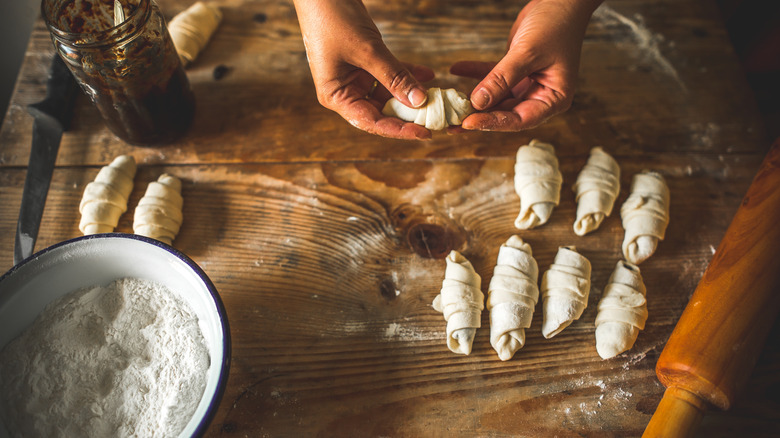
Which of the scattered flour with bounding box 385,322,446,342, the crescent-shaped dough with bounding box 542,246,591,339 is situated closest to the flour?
the scattered flour with bounding box 385,322,446,342

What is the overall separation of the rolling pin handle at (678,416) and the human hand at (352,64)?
0.87m

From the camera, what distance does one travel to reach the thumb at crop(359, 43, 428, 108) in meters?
1.27

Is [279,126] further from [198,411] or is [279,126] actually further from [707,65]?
[707,65]

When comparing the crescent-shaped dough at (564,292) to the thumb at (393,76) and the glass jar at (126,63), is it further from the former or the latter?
the glass jar at (126,63)

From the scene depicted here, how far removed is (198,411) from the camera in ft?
3.14

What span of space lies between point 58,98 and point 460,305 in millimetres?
1391

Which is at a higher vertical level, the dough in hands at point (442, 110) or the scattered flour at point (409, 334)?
the dough in hands at point (442, 110)

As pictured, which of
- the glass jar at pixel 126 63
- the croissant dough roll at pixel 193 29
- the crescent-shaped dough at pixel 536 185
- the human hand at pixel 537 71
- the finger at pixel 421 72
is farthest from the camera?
the croissant dough roll at pixel 193 29

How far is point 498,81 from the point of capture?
4.20 ft

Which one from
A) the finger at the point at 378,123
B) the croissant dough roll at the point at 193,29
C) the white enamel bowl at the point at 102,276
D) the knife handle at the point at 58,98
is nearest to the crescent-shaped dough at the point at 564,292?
the finger at the point at 378,123

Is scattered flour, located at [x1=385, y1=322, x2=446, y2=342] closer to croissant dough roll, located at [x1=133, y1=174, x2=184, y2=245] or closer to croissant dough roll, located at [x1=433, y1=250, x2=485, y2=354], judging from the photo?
croissant dough roll, located at [x1=433, y1=250, x2=485, y2=354]

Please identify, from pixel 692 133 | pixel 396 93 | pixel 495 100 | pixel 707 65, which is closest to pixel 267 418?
pixel 396 93

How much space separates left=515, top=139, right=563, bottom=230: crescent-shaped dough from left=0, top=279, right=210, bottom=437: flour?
3.11 ft

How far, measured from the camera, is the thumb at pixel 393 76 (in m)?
1.27
